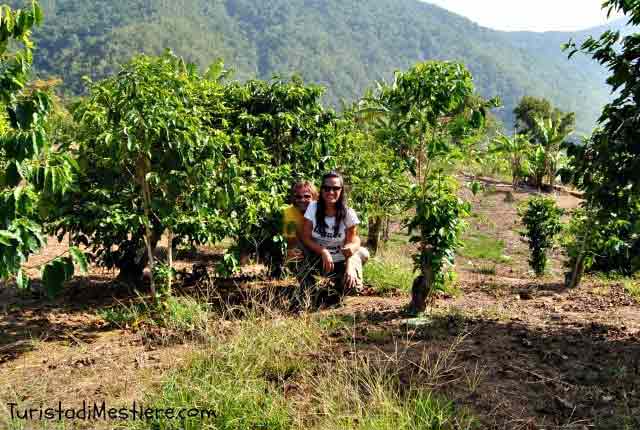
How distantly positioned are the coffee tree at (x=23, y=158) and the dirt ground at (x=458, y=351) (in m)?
0.92

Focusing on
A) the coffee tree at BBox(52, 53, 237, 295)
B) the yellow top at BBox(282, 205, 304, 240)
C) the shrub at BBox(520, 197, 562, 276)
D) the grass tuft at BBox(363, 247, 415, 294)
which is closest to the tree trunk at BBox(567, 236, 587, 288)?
the shrub at BBox(520, 197, 562, 276)

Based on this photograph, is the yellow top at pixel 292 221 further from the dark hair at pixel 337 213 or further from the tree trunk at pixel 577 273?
the tree trunk at pixel 577 273

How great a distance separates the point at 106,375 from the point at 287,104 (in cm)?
354

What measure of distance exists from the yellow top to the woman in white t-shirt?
175mm

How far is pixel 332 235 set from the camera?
482 centimetres

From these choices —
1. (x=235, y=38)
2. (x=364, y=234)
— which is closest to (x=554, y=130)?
(x=364, y=234)

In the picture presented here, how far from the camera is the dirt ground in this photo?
9.50 feet

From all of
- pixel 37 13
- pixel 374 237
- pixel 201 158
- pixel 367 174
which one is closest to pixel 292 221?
pixel 201 158

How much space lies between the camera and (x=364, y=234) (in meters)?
12.6

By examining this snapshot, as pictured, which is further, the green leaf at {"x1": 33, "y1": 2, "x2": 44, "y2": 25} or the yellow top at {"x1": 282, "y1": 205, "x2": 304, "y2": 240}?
the yellow top at {"x1": 282, "y1": 205, "x2": 304, "y2": 240}

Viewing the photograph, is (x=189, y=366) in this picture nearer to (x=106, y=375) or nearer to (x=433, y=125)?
(x=106, y=375)

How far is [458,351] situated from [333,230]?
69.1 inches

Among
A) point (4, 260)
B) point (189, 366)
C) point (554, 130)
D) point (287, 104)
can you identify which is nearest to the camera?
point (4, 260)

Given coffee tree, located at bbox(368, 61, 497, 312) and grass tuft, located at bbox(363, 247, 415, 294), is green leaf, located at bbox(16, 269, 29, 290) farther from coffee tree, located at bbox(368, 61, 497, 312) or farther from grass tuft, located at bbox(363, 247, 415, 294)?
grass tuft, located at bbox(363, 247, 415, 294)
